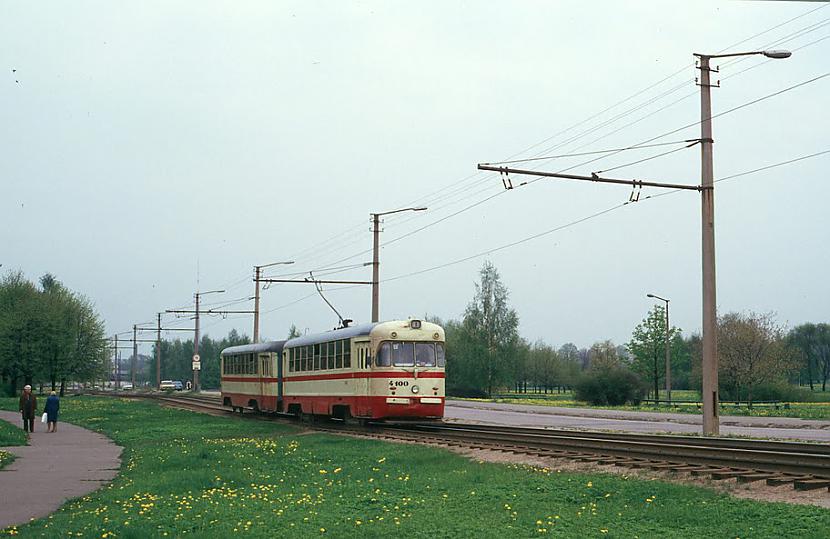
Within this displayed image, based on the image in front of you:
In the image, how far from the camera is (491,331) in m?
93.5

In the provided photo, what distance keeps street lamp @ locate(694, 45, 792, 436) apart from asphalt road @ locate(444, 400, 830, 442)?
1.92m

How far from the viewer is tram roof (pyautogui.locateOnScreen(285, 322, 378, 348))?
29.6 m

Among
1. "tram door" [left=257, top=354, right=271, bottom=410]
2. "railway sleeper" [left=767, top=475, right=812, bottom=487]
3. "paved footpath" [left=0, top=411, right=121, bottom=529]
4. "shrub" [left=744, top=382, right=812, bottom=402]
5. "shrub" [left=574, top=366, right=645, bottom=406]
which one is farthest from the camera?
"shrub" [left=744, top=382, right=812, bottom=402]

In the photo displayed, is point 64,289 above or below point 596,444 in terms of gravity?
above

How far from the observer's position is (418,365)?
29.3m

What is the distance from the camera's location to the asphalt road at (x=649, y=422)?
2984 cm

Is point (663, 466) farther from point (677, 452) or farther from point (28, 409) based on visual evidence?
point (28, 409)

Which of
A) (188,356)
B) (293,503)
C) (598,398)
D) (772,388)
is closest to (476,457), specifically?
(293,503)

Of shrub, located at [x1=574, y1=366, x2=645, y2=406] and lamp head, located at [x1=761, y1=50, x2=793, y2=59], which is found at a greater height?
lamp head, located at [x1=761, y1=50, x2=793, y2=59]

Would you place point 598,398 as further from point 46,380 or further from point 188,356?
point 188,356

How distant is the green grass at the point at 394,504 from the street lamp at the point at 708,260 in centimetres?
886

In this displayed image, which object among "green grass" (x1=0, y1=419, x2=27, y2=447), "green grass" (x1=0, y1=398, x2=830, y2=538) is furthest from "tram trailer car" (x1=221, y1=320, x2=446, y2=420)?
"green grass" (x1=0, y1=419, x2=27, y2=447)

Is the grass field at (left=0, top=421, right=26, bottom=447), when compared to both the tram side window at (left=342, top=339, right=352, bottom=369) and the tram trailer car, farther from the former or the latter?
the tram side window at (left=342, top=339, right=352, bottom=369)

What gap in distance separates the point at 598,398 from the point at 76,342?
39527mm
